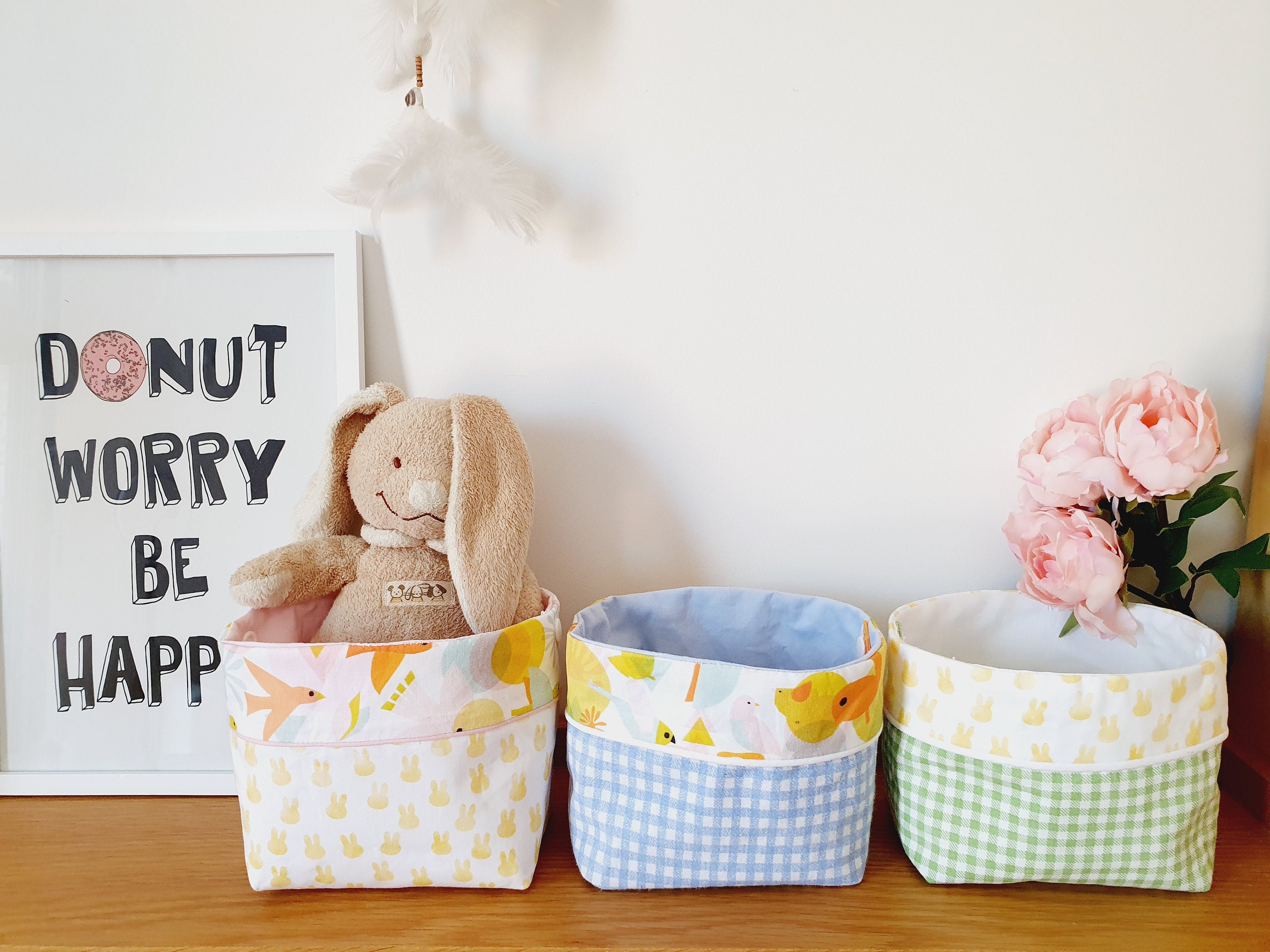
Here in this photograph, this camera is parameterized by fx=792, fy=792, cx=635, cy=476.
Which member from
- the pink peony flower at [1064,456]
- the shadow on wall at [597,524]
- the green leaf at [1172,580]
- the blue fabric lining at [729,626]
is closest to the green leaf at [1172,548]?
the green leaf at [1172,580]

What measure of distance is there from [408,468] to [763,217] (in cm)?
47

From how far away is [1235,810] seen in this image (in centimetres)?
85

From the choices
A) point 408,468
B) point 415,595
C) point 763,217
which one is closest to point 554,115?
point 763,217

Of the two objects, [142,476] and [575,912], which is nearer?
[575,912]

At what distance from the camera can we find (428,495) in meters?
0.73

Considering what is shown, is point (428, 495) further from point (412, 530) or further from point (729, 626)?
point (729, 626)

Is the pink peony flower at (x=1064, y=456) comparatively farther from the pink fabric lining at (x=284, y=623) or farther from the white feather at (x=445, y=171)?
the pink fabric lining at (x=284, y=623)

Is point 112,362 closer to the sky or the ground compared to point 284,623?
closer to the sky

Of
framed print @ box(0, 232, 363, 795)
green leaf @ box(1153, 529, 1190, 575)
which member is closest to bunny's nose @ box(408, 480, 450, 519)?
framed print @ box(0, 232, 363, 795)

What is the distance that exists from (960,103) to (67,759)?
47.9 inches

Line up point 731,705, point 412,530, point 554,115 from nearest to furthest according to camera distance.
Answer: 1. point 731,705
2. point 412,530
3. point 554,115

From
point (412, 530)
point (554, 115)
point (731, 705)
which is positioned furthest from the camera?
point (554, 115)

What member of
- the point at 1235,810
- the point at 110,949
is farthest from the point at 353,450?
the point at 1235,810

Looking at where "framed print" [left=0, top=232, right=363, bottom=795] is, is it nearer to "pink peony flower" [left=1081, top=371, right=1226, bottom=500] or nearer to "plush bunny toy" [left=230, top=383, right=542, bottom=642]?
"plush bunny toy" [left=230, top=383, right=542, bottom=642]
